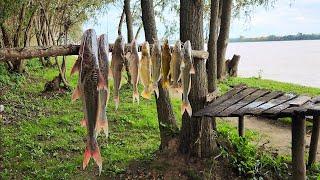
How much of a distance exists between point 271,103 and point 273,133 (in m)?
5.06

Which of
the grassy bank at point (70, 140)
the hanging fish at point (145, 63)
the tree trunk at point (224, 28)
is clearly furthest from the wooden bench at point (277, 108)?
the tree trunk at point (224, 28)

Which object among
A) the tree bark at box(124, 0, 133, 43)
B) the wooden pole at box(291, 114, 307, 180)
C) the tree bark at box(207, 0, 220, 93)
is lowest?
the wooden pole at box(291, 114, 307, 180)

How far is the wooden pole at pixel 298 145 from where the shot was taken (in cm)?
683

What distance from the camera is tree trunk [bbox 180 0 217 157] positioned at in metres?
7.38

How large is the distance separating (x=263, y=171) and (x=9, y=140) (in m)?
5.87

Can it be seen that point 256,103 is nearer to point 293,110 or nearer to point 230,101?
point 230,101

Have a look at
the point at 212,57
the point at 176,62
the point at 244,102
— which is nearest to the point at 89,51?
the point at 176,62

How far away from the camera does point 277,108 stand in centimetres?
642

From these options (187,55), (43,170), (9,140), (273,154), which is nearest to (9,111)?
(9,140)

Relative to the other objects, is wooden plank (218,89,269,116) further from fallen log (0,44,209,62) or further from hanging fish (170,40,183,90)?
fallen log (0,44,209,62)

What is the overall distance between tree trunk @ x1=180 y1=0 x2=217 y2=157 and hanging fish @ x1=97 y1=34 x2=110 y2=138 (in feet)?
12.9

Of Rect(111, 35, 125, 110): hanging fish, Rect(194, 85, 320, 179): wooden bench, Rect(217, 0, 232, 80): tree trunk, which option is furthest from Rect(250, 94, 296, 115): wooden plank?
Rect(217, 0, 232, 80): tree trunk

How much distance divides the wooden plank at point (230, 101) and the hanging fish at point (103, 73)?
360cm

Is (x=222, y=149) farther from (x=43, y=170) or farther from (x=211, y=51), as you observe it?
(x=43, y=170)
